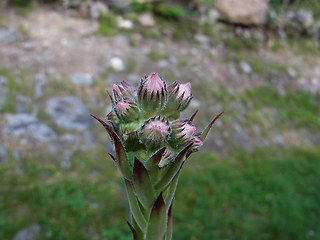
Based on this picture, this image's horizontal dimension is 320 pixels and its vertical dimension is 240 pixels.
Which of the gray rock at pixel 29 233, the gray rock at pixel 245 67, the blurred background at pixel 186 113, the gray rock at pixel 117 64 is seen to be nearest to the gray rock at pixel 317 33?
the blurred background at pixel 186 113

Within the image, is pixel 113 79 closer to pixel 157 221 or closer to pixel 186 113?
pixel 186 113

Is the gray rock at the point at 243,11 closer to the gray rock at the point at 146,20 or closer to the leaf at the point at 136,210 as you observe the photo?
the gray rock at the point at 146,20

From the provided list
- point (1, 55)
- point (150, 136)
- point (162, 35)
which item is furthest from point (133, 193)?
point (162, 35)

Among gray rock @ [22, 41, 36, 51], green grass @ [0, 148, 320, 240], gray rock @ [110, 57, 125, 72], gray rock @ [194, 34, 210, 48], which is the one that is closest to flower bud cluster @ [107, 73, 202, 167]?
green grass @ [0, 148, 320, 240]

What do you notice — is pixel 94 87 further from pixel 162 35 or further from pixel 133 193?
pixel 133 193

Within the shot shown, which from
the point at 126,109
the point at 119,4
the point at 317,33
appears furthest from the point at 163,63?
the point at 317,33

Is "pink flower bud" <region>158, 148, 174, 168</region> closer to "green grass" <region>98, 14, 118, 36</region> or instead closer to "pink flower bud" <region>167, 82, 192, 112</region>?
"pink flower bud" <region>167, 82, 192, 112</region>
